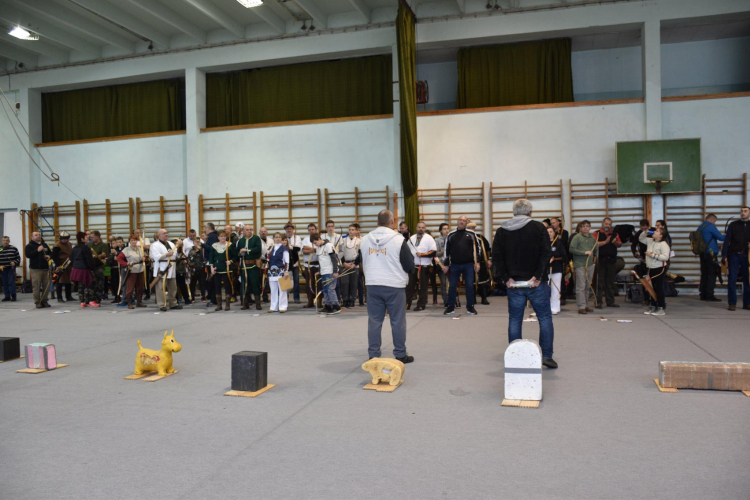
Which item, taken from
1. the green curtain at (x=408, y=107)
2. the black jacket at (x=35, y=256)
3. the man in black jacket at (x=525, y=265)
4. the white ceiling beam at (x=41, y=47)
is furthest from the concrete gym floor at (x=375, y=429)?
the white ceiling beam at (x=41, y=47)

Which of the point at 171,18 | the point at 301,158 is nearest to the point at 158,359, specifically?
the point at 301,158

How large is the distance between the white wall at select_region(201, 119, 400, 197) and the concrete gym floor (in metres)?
7.18

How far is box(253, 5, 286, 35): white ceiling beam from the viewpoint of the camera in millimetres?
12246

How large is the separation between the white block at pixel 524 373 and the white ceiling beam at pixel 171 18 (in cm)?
1122

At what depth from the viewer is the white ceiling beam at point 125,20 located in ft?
38.4

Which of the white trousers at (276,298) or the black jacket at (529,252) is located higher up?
the black jacket at (529,252)

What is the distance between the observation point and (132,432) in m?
3.57

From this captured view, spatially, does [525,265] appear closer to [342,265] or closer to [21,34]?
[342,265]

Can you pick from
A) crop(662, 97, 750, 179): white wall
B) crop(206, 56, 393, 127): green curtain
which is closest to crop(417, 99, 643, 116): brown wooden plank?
crop(662, 97, 750, 179): white wall

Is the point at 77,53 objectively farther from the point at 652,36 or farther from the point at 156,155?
the point at 652,36

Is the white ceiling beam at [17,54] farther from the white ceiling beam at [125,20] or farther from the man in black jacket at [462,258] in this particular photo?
the man in black jacket at [462,258]

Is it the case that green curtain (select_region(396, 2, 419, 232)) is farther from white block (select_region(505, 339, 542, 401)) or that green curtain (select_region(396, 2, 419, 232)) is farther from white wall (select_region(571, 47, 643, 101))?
white block (select_region(505, 339, 542, 401))

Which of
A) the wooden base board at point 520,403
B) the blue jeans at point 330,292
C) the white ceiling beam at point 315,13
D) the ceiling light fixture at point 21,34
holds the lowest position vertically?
the wooden base board at point 520,403

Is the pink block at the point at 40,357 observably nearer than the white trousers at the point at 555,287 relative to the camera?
Yes
